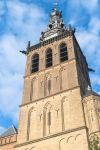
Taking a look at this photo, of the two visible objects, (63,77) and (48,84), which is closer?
(63,77)

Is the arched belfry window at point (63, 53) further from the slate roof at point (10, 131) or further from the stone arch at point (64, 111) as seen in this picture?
the slate roof at point (10, 131)

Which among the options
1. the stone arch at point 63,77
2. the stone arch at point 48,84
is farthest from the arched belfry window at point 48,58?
the stone arch at point 63,77

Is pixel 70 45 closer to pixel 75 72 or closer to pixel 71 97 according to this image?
pixel 75 72

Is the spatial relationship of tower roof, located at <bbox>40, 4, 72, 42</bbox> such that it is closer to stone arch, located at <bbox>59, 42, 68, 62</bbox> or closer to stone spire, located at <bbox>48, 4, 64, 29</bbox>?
stone spire, located at <bbox>48, 4, 64, 29</bbox>

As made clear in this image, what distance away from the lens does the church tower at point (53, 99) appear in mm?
25781

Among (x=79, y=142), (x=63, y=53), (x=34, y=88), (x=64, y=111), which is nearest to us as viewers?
(x=79, y=142)

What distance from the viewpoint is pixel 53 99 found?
30.0m

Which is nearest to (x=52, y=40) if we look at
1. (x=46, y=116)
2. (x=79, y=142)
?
(x=46, y=116)

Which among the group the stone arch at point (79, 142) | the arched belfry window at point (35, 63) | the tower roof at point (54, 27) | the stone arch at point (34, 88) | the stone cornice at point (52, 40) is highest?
the tower roof at point (54, 27)

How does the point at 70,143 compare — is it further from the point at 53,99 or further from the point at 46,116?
the point at 53,99

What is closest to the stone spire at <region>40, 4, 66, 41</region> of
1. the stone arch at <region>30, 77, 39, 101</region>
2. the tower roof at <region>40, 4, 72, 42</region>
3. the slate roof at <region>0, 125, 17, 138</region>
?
the tower roof at <region>40, 4, 72, 42</region>

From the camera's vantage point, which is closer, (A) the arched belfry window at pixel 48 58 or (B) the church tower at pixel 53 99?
(B) the church tower at pixel 53 99

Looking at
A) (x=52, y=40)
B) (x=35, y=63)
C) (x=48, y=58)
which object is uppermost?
(x=52, y=40)

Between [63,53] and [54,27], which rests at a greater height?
[54,27]
